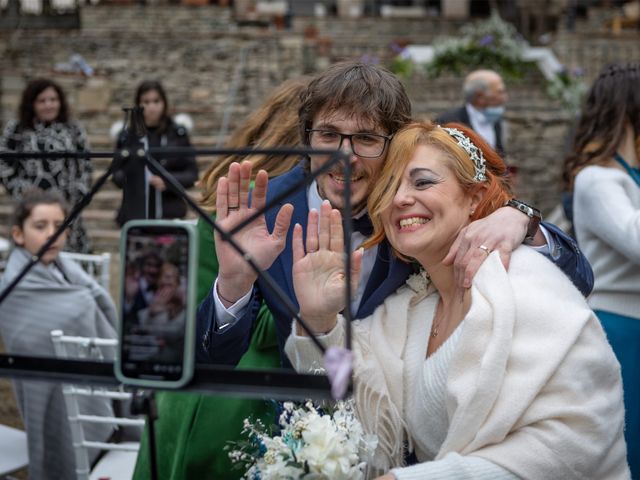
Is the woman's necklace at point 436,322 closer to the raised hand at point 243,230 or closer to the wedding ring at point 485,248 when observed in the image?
the wedding ring at point 485,248

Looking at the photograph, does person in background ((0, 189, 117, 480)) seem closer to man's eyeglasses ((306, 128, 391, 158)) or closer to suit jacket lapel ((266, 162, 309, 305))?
suit jacket lapel ((266, 162, 309, 305))

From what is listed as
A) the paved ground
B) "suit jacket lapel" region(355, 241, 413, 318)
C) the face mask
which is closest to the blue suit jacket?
"suit jacket lapel" region(355, 241, 413, 318)

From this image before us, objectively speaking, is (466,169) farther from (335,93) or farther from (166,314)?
(166,314)

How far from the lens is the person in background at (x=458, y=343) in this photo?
1979 millimetres


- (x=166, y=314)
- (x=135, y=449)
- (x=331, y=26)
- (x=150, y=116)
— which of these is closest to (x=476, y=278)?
(x=166, y=314)

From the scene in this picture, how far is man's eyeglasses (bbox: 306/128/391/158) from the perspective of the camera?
7.75ft

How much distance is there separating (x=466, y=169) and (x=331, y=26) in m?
19.5

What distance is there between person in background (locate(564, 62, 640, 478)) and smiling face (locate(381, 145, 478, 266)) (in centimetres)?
133

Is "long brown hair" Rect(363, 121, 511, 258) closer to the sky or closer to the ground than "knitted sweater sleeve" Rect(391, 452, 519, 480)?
closer to the sky

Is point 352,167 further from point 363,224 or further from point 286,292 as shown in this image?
point 286,292

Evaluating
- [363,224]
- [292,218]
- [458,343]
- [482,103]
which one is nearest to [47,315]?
[292,218]

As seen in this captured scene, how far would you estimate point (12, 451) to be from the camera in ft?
12.8

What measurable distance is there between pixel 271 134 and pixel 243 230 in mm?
1075

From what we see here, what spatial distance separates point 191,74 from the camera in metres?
16.3
